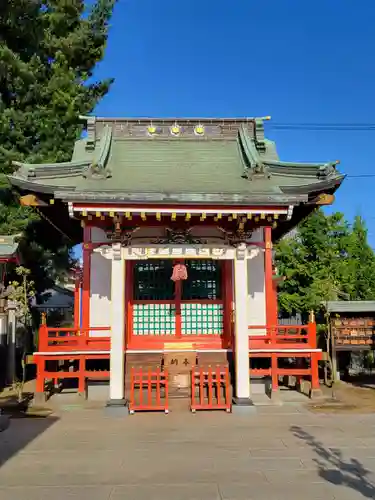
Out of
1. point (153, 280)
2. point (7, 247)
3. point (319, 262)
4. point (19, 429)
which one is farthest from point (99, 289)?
point (319, 262)

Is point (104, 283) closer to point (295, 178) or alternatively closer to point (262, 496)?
point (295, 178)

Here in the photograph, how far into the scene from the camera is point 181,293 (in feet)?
44.1

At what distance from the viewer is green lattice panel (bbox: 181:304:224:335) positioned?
528 inches

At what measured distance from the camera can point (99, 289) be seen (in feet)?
43.6

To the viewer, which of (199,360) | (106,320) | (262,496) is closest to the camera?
(262,496)

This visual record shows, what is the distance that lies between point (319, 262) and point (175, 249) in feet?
34.6

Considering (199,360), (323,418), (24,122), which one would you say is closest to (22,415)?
(199,360)

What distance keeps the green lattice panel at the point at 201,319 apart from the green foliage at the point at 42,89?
7829mm

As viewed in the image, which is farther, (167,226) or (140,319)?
(140,319)

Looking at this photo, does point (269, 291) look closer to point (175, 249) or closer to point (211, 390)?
point (175, 249)

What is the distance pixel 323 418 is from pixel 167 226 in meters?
5.83

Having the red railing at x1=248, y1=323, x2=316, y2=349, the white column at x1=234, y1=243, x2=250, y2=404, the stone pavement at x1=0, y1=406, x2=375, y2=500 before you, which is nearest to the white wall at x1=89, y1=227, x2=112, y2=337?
the stone pavement at x1=0, y1=406, x2=375, y2=500

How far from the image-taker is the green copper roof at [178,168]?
1092 centimetres

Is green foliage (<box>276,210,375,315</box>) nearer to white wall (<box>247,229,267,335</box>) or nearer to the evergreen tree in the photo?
the evergreen tree
